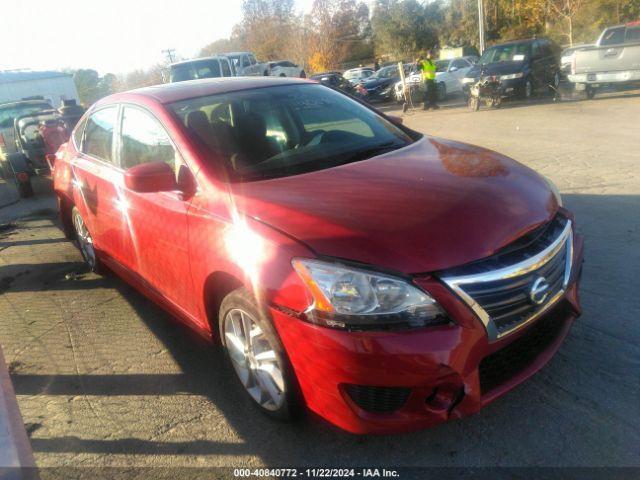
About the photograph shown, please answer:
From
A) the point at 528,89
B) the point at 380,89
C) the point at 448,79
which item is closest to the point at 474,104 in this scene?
the point at 528,89

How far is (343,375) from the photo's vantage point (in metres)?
2.20

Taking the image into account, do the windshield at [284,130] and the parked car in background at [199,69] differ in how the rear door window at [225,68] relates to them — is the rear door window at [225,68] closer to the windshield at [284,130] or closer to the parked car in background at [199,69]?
the parked car in background at [199,69]

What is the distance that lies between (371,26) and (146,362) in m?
53.6

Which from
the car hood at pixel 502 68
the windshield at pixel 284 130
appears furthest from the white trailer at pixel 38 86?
the windshield at pixel 284 130

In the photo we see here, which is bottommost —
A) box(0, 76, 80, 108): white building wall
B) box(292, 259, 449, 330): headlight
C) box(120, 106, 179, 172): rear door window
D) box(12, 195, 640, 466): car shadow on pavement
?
box(12, 195, 640, 466): car shadow on pavement

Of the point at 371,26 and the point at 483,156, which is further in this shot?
the point at 371,26

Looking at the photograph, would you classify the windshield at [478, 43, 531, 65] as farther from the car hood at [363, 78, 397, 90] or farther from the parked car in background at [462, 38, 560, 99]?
the car hood at [363, 78, 397, 90]

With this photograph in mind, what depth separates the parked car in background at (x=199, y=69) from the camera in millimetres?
19277

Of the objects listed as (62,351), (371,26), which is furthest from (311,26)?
(62,351)

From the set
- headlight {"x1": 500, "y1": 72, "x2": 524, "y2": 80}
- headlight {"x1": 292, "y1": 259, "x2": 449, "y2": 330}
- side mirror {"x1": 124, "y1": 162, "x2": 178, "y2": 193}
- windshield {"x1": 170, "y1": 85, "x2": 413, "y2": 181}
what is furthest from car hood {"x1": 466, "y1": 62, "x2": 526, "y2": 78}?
headlight {"x1": 292, "y1": 259, "x2": 449, "y2": 330}

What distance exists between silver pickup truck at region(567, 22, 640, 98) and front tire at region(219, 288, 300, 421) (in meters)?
14.4

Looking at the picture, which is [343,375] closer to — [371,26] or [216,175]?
[216,175]

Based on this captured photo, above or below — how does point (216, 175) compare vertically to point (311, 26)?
below

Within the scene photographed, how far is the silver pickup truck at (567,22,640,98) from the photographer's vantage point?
44.6 ft
